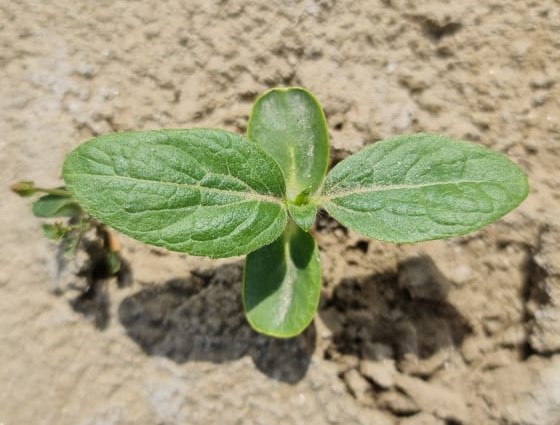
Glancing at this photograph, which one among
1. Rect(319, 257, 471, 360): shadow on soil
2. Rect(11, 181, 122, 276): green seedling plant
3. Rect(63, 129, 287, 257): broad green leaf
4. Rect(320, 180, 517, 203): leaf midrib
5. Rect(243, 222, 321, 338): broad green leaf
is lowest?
Rect(319, 257, 471, 360): shadow on soil

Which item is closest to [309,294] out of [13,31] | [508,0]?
[508,0]

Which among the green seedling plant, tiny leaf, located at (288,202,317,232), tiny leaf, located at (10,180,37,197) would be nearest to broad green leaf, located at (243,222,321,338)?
Result: tiny leaf, located at (288,202,317,232)

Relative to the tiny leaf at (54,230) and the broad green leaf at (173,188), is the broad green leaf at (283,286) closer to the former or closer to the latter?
the broad green leaf at (173,188)

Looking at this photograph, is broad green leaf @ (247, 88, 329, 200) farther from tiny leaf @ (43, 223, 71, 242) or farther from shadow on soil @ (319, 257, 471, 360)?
tiny leaf @ (43, 223, 71, 242)

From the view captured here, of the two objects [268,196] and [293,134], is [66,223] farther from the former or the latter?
[293,134]

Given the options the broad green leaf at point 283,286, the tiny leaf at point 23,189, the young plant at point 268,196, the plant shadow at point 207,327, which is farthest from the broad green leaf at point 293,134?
the tiny leaf at point 23,189

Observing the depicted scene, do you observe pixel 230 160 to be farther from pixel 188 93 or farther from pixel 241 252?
pixel 188 93
